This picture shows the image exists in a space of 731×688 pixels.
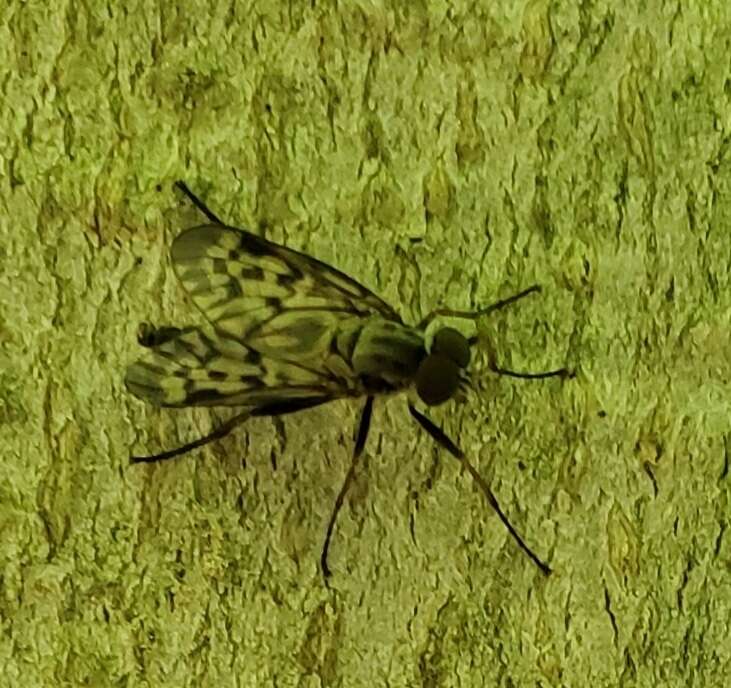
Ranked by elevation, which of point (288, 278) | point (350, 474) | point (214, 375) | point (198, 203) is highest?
point (198, 203)

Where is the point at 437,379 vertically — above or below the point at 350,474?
above

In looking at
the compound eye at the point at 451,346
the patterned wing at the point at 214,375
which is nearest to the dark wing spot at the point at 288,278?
the patterned wing at the point at 214,375

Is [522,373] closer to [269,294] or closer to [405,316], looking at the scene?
[405,316]

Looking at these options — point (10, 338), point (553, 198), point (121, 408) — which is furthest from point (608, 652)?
point (10, 338)

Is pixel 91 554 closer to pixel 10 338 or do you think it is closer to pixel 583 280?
pixel 10 338

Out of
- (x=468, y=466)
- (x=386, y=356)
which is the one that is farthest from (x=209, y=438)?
(x=468, y=466)

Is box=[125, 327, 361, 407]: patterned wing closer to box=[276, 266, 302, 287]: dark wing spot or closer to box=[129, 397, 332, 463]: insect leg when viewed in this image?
box=[129, 397, 332, 463]: insect leg
